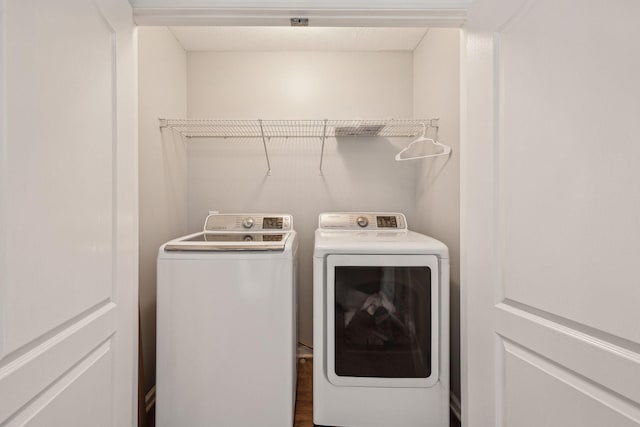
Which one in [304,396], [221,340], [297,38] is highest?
[297,38]

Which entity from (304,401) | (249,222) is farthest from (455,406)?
(249,222)

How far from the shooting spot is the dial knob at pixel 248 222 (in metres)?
2.21

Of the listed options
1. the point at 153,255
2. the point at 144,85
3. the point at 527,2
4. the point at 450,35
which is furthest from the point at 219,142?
the point at 527,2

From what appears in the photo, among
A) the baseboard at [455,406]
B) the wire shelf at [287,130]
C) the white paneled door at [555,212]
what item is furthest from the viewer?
the wire shelf at [287,130]

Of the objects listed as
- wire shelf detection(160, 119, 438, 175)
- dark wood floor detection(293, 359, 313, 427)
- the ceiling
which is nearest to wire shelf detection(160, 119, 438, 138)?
wire shelf detection(160, 119, 438, 175)

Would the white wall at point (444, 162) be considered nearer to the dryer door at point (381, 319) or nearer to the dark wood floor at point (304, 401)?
Result: the dryer door at point (381, 319)

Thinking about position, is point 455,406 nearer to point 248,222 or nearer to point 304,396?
point 304,396

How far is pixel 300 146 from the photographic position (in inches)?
97.5

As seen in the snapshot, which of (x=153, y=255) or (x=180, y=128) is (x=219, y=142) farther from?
(x=153, y=255)

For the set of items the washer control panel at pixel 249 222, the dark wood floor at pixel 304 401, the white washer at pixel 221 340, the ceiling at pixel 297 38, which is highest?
the ceiling at pixel 297 38

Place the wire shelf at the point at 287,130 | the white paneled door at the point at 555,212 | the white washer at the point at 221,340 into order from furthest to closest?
the wire shelf at the point at 287,130
the white washer at the point at 221,340
the white paneled door at the point at 555,212

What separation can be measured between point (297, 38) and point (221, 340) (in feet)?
6.73

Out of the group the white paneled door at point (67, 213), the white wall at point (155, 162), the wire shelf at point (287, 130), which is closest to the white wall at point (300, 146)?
the wire shelf at point (287, 130)

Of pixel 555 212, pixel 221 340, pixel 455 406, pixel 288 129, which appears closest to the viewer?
pixel 555 212
